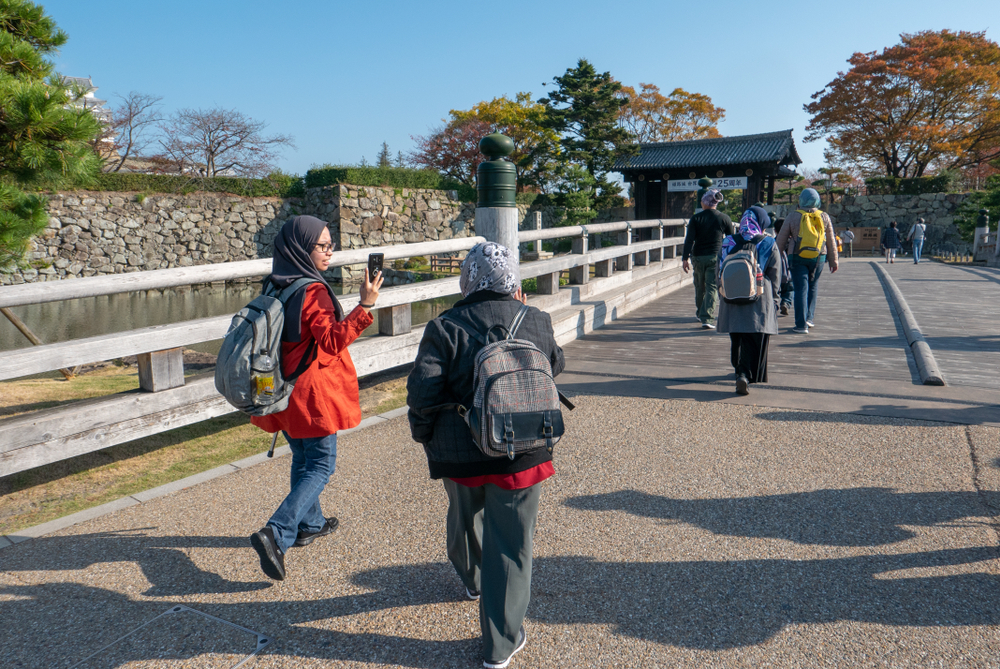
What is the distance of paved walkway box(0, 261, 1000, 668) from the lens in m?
2.30

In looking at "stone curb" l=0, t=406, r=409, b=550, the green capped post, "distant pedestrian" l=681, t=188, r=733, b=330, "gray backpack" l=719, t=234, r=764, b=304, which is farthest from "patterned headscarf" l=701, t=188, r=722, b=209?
"stone curb" l=0, t=406, r=409, b=550

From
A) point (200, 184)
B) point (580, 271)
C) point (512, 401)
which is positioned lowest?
point (512, 401)

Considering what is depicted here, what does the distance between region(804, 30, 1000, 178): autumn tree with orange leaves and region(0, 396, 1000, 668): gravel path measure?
3243 cm

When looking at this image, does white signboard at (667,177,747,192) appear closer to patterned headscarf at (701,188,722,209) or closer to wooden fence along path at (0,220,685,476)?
patterned headscarf at (701,188,722,209)

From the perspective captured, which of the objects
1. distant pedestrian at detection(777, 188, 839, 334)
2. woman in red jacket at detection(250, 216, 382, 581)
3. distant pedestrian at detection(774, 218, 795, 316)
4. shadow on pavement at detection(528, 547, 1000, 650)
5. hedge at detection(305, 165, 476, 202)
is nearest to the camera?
shadow on pavement at detection(528, 547, 1000, 650)

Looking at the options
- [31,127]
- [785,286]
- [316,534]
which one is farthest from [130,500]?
[785,286]

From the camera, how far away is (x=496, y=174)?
5.49 metres

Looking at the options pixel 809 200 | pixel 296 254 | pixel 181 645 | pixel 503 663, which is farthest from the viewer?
pixel 809 200

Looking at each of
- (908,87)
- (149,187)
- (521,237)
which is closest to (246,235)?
(149,187)

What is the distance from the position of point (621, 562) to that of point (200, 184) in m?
28.3

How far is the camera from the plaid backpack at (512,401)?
206cm

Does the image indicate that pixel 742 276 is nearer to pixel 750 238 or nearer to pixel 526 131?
pixel 750 238

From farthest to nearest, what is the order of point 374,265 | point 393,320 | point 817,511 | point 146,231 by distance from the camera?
1. point 146,231
2. point 393,320
3. point 817,511
4. point 374,265

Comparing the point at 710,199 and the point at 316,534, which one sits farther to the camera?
the point at 710,199
